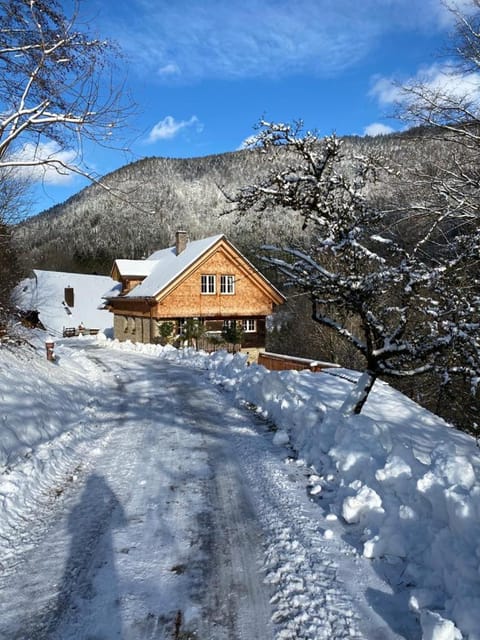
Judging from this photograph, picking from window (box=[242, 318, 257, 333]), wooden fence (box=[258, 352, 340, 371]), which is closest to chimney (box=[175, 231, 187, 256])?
window (box=[242, 318, 257, 333])

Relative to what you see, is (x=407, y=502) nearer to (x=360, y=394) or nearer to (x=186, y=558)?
(x=186, y=558)

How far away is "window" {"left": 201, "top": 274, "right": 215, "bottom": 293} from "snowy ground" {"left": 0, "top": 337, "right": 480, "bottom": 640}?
22779 mm

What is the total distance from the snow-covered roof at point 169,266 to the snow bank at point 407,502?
22.4 metres

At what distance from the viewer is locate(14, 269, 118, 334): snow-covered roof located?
4800 centimetres

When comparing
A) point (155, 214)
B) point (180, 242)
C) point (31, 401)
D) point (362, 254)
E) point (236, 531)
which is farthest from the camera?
point (180, 242)

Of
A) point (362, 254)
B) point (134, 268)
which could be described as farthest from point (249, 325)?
point (362, 254)

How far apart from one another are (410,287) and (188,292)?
2450cm

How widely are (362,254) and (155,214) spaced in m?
3.40

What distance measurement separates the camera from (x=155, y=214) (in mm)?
5176

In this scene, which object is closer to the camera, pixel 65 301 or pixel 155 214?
pixel 155 214

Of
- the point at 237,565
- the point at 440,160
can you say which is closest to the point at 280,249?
the point at 440,160

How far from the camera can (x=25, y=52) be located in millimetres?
4559

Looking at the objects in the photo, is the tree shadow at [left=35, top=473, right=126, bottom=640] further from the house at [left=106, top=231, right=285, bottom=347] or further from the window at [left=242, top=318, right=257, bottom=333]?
the window at [left=242, top=318, right=257, bottom=333]

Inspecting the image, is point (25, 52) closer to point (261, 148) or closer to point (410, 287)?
point (261, 148)
